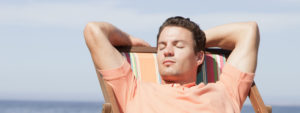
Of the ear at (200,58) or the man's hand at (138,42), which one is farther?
the man's hand at (138,42)

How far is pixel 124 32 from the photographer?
3.60m

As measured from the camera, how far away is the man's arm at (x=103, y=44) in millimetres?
3295

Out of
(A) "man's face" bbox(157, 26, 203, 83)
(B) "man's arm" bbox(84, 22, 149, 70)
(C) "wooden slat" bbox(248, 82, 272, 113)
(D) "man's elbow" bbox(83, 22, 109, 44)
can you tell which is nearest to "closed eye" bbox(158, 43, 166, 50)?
(A) "man's face" bbox(157, 26, 203, 83)

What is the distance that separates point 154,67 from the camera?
367 centimetres

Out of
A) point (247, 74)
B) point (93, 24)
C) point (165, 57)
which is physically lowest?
point (247, 74)

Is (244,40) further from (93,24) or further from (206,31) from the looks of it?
(93,24)

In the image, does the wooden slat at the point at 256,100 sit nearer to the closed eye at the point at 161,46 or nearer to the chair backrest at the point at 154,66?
the chair backrest at the point at 154,66

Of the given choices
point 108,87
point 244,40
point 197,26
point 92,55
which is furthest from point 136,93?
point 244,40

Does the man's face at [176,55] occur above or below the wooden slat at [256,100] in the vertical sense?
above

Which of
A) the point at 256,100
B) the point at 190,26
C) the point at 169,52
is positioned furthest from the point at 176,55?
the point at 256,100

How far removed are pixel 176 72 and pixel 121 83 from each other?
14.8 inches

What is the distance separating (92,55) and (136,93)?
41 centimetres

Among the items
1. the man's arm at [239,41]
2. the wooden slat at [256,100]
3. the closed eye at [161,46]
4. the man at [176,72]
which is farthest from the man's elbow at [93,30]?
the wooden slat at [256,100]

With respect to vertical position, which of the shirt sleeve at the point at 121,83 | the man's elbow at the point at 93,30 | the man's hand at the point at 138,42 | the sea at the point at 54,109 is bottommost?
the sea at the point at 54,109
